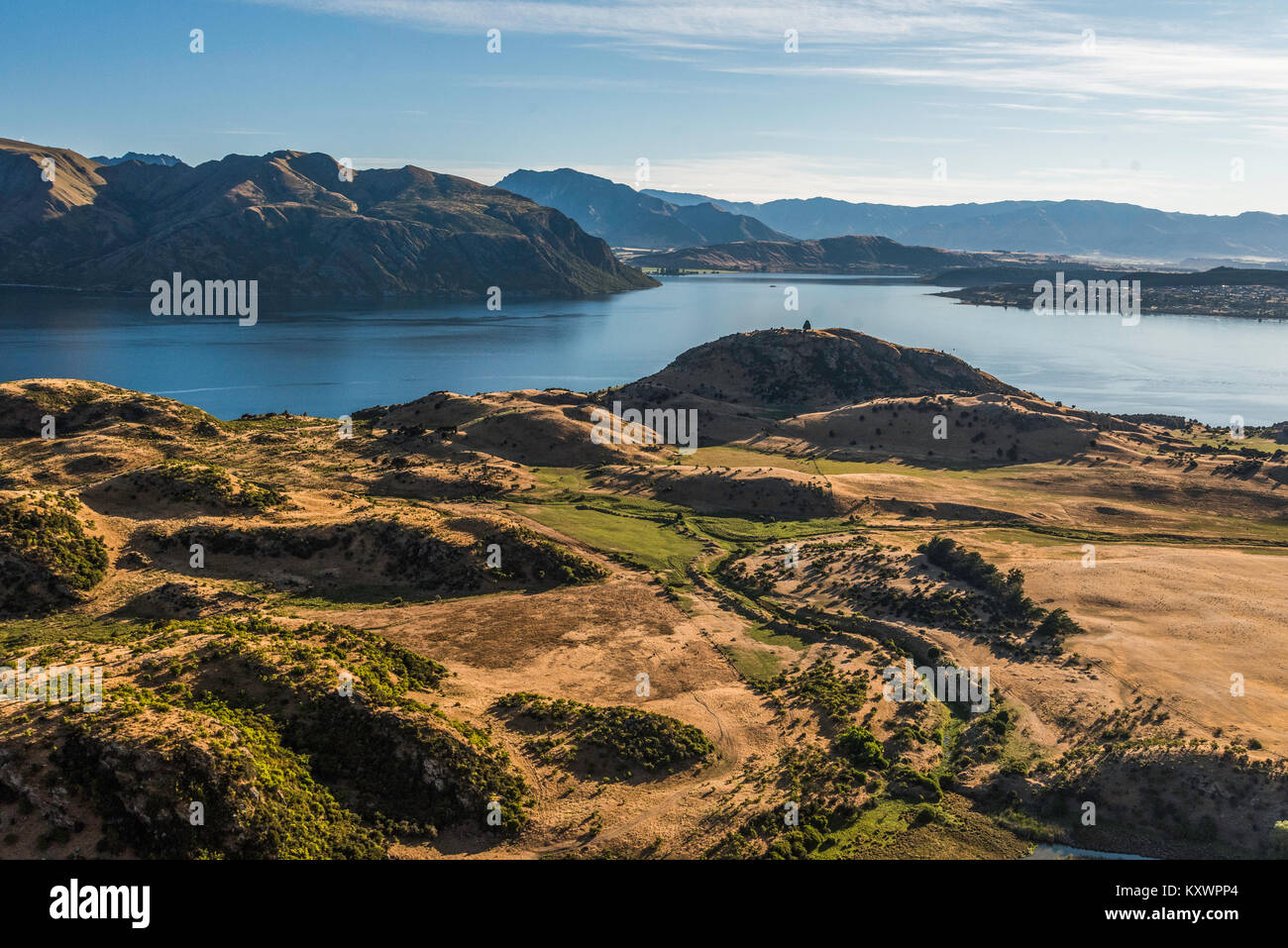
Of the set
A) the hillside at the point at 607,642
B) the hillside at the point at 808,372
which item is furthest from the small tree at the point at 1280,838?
the hillside at the point at 808,372

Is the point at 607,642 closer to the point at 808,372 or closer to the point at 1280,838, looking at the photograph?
the point at 1280,838

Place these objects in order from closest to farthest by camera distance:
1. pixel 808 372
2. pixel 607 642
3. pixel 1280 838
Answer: pixel 1280 838 < pixel 607 642 < pixel 808 372

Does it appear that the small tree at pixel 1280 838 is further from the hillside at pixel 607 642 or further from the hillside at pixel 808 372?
the hillside at pixel 808 372

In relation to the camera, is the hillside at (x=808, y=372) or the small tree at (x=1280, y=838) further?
the hillside at (x=808, y=372)

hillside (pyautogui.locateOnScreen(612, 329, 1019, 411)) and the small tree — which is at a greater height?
hillside (pyautogui.locateOnScreen(612, 329, 1019, 411))

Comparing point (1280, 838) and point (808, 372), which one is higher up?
point (808, 372)

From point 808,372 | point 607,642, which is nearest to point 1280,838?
point 607,642

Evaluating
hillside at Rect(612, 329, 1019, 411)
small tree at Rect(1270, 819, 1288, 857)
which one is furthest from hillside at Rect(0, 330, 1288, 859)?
hillside at Rect(612, 329, 1019, 411)

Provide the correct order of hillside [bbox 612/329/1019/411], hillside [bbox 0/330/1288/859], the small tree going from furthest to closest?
hillside [bbox 612/329/1019/411], hillside [bbox 0/330/1288/859], the small tree

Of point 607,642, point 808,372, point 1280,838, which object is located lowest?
point 1280,838

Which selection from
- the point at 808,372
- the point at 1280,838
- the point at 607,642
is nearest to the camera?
the point at 1280,838

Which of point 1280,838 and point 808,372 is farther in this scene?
point 808,372

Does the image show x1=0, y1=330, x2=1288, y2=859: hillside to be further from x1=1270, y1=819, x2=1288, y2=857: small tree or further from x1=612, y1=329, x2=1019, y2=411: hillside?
x1=612, y1=329, x2=1019, y2=411: hillside
